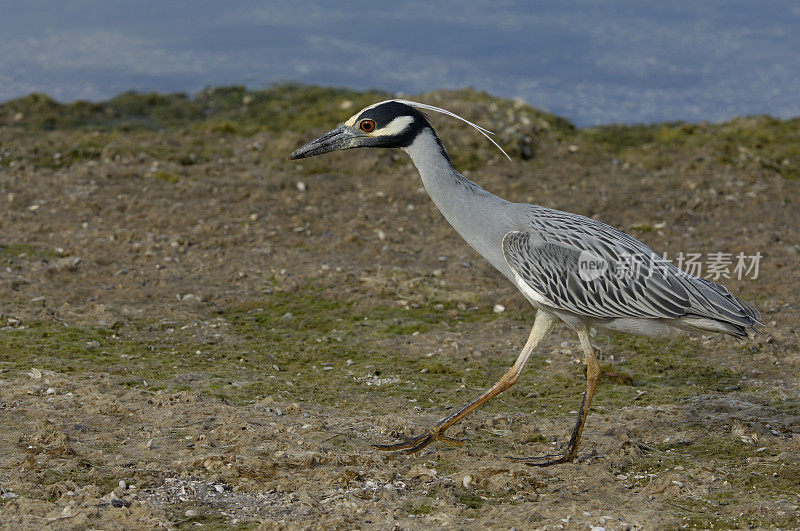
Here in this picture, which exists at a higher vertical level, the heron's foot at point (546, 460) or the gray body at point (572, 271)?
the gray body at point (572, 271)

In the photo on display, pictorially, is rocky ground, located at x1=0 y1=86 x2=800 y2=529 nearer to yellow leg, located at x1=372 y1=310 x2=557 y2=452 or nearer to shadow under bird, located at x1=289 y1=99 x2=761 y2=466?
yellow leg, located at x1=372 y1=310 x2=557 y2=452

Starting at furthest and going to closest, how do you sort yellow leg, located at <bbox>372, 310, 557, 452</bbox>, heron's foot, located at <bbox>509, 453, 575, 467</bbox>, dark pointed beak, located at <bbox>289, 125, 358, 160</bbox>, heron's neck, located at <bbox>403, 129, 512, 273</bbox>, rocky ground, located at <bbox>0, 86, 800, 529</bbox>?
1. dark pointed beak, located at <bbox>289, 125, 358, 160</bbox>
2. heron's neck, located at <bbox>403, 129, 512, 273</bbox>
3. yellow leg, located at <bbox>372, 310, 557, 452</bbox>
4. heron's foot, located at <bbox>509, 453, 575, 467</bbox>
5. rocky ground, located at <bbox>0, 86, 800, 529</bbox>

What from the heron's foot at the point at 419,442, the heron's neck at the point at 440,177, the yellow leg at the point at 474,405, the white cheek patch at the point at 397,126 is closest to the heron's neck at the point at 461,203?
the heron's neck at the point at 440,177

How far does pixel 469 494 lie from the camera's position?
5574 mm

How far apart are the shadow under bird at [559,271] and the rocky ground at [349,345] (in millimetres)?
668

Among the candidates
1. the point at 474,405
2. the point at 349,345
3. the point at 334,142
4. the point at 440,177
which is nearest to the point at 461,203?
the point at 440,177

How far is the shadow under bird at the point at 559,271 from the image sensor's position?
626cm

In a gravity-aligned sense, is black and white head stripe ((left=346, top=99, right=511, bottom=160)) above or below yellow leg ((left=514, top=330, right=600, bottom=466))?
above

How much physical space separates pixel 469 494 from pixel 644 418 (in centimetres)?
194

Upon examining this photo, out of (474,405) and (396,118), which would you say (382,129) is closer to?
(396,118)

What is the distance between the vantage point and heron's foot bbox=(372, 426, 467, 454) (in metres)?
6.13

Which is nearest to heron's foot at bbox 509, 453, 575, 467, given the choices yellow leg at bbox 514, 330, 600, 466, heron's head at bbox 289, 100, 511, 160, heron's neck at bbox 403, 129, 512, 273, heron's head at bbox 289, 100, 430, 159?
yellow leg at bbox 514, 330, 600, 466

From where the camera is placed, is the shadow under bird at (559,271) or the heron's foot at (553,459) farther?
the shadow under bird at (559,271)

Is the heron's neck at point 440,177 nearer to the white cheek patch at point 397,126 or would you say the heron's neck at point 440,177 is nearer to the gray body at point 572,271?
the gray body at point 572,271
